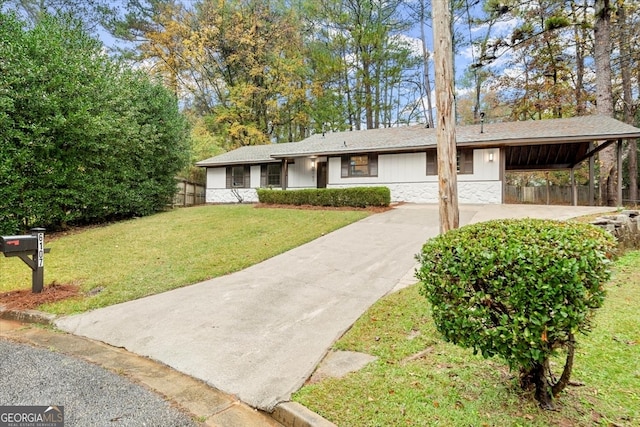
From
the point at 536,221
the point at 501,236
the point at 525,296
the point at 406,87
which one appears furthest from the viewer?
the point at 406,87

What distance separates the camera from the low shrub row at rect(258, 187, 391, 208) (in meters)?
12.8

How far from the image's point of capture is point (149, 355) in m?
3.38

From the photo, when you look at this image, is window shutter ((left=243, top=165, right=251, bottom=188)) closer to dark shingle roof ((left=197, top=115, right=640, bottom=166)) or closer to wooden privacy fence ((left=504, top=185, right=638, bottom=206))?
dark shingle roof ((left=197, top=115, right=640, bottom=166))

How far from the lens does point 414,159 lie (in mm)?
14977

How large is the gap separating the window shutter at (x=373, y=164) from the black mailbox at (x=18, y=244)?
42.5 feet

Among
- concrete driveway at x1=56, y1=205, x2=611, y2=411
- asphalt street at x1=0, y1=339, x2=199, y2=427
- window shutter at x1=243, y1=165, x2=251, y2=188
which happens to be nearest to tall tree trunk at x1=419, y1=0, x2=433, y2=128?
window shutter at x1=243, y1=165, x2=251, y2=188

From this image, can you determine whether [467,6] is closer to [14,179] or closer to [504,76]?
[504,76]

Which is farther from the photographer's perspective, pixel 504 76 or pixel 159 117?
pixel 504 76

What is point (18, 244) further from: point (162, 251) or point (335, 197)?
point (335, 197)

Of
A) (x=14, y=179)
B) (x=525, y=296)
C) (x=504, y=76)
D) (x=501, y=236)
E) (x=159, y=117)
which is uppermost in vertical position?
(x=504, y=76)

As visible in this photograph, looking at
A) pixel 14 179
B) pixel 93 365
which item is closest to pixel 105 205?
pixel 14 179

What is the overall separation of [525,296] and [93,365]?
3.61m

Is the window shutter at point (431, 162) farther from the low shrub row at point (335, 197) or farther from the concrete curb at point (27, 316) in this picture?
the concrete curb at point (27, 316)

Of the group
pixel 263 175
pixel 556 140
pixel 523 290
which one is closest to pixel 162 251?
pixel 523 290
